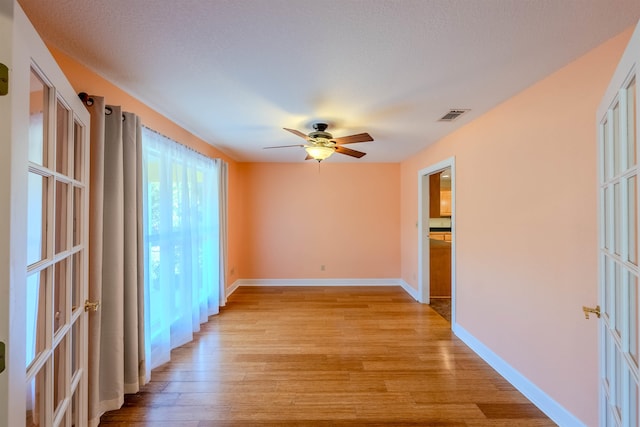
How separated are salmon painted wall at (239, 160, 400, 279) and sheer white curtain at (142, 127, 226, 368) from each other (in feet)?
4.67

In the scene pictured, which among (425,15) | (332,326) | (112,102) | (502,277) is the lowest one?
(332,326)

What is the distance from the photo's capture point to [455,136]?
3053 millimetres

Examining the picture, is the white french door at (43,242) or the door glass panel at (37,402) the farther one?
the door glass panel at (37,402)

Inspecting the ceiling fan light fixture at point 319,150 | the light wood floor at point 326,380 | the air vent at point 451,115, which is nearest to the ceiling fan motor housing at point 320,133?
the ceiling fan light fixture at point 319,150

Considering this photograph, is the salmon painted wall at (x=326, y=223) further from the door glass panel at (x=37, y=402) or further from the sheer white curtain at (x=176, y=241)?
the door glass panel at (x=37, y=402)

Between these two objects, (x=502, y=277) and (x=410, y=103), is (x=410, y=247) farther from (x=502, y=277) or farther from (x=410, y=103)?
(x=410, y=103)

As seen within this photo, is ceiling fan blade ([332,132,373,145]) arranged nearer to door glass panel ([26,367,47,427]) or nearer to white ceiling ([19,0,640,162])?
white ceiling ([19,0,640,162])

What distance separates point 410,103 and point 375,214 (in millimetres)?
3041

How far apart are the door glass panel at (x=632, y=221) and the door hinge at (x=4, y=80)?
2.13m

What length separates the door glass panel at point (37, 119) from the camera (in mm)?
1016

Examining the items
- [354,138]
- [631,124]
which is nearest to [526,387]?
[631,124]

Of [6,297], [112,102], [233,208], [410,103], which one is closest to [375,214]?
[233,208]

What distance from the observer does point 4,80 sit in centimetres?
75

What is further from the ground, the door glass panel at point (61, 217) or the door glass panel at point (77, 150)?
the door glass panel at point (77, 150)
